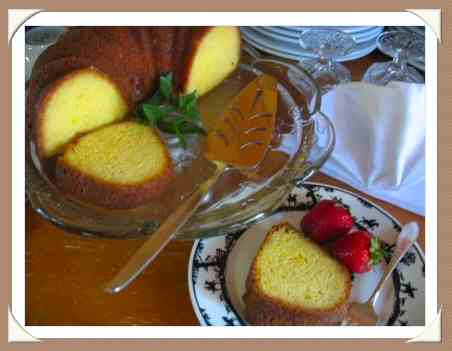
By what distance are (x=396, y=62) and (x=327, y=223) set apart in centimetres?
42

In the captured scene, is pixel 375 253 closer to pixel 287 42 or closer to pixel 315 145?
pixel 315 145

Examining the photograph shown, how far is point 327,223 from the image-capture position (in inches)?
25.7

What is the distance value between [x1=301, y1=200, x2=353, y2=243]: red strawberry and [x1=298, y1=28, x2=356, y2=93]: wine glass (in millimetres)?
315

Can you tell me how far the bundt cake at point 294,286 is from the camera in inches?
22.9

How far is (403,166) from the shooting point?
780 millimetres


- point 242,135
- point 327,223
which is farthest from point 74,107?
point 327,223

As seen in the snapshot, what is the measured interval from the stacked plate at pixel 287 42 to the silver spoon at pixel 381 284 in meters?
0.37

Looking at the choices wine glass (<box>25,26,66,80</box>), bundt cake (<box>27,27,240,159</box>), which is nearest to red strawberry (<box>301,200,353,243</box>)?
bundt cake (<box>27,27,240,159</box>)

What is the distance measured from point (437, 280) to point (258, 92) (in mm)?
330

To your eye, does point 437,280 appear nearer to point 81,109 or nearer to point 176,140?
point 176,140

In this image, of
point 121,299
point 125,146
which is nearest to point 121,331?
point 121,299

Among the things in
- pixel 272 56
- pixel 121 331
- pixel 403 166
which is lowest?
pixel 121 331

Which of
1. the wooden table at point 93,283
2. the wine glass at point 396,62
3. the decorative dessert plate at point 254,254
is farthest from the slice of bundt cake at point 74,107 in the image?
the wine glass at point 396,62

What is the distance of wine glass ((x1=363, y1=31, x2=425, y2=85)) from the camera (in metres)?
0.88
